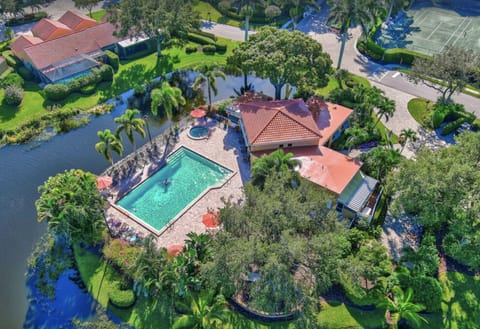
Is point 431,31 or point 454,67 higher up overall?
point 454,67

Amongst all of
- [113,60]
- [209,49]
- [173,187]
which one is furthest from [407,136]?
[113,60]

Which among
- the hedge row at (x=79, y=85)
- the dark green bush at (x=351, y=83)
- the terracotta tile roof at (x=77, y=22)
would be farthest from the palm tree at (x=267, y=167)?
the terracotta tile roof at (x=77, y=22)

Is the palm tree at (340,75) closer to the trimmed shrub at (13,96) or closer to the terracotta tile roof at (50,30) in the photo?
the terracotta tile roof at (50,30)

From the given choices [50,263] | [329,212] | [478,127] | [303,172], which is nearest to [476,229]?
[329,212]

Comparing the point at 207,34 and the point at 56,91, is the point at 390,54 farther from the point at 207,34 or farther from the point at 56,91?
the point at 56,91

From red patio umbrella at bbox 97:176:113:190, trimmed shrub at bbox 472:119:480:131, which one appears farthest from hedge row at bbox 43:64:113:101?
trimmed shrub at bbox 472:119:480:131

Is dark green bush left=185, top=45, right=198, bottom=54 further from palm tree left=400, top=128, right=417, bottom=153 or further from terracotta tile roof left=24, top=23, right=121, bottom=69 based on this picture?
palm tree left=400, top=128, right=417, bottom=153

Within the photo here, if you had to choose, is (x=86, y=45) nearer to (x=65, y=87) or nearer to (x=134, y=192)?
(x=65, y=87)
